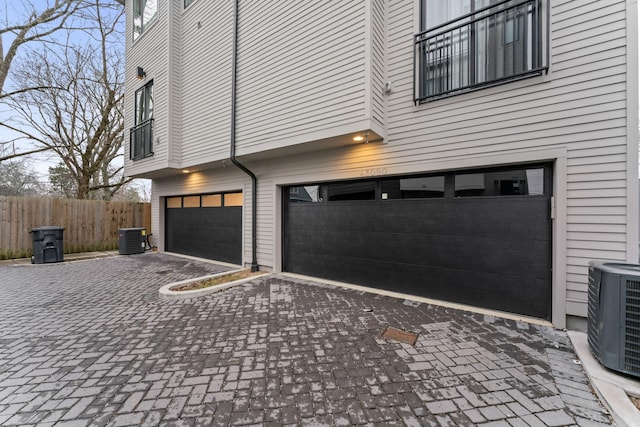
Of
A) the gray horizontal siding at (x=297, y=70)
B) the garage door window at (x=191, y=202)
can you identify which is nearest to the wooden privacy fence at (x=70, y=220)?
the garage door window at (x=191, y=202)

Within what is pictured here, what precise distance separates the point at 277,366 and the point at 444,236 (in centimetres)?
312

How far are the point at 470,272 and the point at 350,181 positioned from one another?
8.49ft

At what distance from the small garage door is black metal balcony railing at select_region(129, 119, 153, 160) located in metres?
1.74

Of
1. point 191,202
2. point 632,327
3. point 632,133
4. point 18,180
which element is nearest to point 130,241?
point 191,202

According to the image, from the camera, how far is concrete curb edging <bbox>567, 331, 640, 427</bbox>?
1.79 meters

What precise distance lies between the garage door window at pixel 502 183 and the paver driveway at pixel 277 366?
5.84 ft

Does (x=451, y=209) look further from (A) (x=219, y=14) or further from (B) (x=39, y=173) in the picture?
(B) (x=39, y=173)

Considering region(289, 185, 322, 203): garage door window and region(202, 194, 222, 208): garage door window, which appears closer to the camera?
region(289, 185, 322, 203): garage door window

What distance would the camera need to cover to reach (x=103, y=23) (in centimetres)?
1166

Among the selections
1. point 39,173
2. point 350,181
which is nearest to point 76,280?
point 350,181

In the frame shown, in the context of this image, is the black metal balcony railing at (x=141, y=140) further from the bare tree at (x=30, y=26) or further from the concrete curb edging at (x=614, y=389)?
the concrete curb edging at (x=614, y=389)

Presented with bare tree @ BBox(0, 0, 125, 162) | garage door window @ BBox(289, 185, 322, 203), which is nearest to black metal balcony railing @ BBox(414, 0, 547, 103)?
garage door window @ BBox(289, 185, 322, 203)

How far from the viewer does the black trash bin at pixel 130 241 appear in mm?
8609

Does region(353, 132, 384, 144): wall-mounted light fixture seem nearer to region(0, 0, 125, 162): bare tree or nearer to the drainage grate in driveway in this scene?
the drainage grate in driveway
